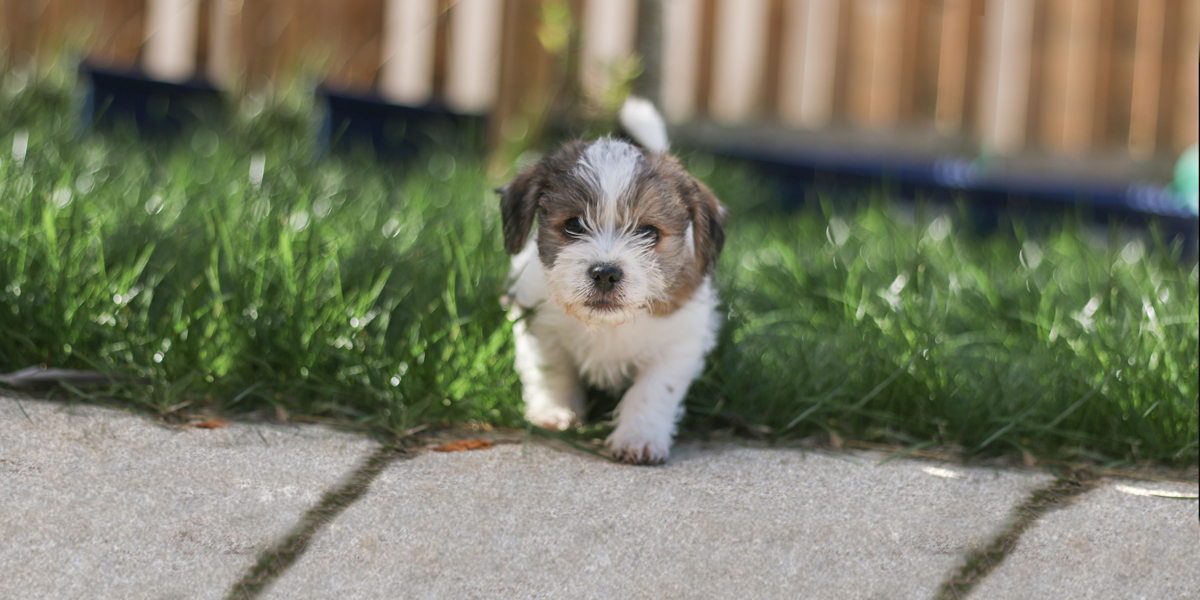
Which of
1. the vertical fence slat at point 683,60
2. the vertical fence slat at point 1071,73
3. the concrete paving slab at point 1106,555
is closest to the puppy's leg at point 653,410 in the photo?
the concrete paving slab at point 1106,555

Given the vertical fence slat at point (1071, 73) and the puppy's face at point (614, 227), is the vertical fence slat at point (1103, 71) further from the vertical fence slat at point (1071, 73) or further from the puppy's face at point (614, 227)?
the puppy's face at point (614, 227)

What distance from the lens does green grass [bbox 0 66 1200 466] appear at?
308 cm

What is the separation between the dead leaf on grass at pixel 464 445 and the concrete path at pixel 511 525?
55mm

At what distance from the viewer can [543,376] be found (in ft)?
10.8

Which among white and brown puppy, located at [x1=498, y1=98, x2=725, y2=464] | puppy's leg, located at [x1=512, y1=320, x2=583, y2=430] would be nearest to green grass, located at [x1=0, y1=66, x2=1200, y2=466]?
puppy's leg, located at [x1=512, y1=320, x2=583, y2=430]

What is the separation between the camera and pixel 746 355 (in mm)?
3510

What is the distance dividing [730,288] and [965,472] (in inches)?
49.6

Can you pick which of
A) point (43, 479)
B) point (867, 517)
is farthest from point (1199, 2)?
point (43, 479)

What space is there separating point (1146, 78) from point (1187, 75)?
30cm

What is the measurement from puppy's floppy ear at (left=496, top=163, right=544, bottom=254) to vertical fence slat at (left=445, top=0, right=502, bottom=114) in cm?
341

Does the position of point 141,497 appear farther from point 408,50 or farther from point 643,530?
point 408,50

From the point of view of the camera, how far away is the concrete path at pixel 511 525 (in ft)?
7.08

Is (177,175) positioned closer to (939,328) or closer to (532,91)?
(532,91)

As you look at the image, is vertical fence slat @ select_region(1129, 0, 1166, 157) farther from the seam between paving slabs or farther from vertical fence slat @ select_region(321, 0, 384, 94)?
the seam between paving slabs
